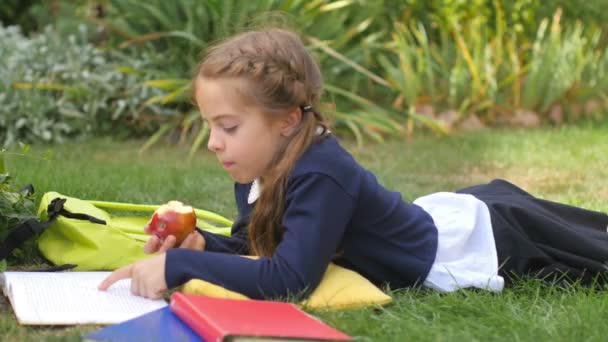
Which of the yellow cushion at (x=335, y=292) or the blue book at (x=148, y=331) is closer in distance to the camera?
the blue book at (x=148, y=331)

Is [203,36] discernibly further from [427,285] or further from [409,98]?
[427,285]

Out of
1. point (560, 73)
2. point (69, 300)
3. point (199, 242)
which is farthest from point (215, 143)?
point (560, 73)

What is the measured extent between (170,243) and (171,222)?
6 centimetres

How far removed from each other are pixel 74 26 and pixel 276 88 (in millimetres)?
4917

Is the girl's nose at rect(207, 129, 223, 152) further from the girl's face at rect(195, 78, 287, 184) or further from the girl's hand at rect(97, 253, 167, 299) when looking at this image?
the girl's hand at rect(97, 253, 167, 299)

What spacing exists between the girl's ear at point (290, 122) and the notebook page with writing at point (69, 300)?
56 centimetres

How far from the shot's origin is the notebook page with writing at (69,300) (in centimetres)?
247

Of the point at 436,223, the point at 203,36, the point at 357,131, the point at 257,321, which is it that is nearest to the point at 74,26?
the point at 203,36

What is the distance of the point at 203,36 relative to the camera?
6621 mm

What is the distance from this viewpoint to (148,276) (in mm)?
2635

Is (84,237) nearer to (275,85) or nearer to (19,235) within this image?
(19,235)

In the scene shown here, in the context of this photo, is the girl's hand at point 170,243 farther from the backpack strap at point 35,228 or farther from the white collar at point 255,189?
the backpack strap at point 35,228

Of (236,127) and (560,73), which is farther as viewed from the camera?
(560,73)

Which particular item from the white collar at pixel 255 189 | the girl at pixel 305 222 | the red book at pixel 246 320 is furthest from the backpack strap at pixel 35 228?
the red book at pixel 246 320
